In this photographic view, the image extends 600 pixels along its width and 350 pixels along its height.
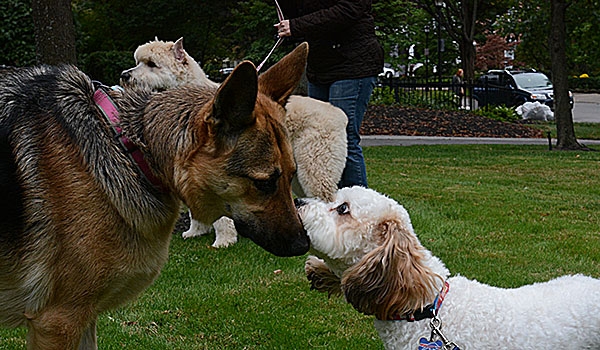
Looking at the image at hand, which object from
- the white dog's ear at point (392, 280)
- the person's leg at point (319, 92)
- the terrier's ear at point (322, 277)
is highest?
the person's leg at point (319, 92)

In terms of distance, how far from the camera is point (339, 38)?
6.30 metres

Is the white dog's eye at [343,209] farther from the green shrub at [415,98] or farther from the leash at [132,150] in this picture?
the green shrub at [415,98]

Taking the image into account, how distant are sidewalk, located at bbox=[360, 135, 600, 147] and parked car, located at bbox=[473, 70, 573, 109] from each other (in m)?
6.37

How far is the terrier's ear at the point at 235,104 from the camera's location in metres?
2.89

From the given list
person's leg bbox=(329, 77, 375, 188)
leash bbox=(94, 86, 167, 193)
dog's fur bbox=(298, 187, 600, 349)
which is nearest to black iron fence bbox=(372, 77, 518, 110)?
person's leg bbox=(329, 77, 375, 188)

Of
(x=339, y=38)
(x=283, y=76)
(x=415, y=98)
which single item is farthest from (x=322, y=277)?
(x=415, y=98)

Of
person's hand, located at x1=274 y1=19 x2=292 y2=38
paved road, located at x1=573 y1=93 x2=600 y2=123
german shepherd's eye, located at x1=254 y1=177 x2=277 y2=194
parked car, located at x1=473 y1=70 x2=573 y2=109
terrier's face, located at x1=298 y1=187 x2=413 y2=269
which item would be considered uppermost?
person's hand, located at x1=274 y1=19 x2=292 y2=38

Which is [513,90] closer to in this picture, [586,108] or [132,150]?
[586,108]

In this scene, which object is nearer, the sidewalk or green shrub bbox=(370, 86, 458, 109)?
the sidewalk

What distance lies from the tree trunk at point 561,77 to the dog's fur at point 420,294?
1345 cm

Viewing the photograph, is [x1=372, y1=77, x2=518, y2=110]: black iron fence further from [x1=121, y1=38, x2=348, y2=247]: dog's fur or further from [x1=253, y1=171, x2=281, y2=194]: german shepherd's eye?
[x1=253, y1=171, x2=281, y2=194]: german shepherd's eye

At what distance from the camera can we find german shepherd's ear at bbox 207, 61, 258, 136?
9.48ft

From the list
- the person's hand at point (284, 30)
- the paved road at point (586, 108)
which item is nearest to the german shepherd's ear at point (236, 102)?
the person's hand at point (284, 30)

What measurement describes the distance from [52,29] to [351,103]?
13.9 feet
